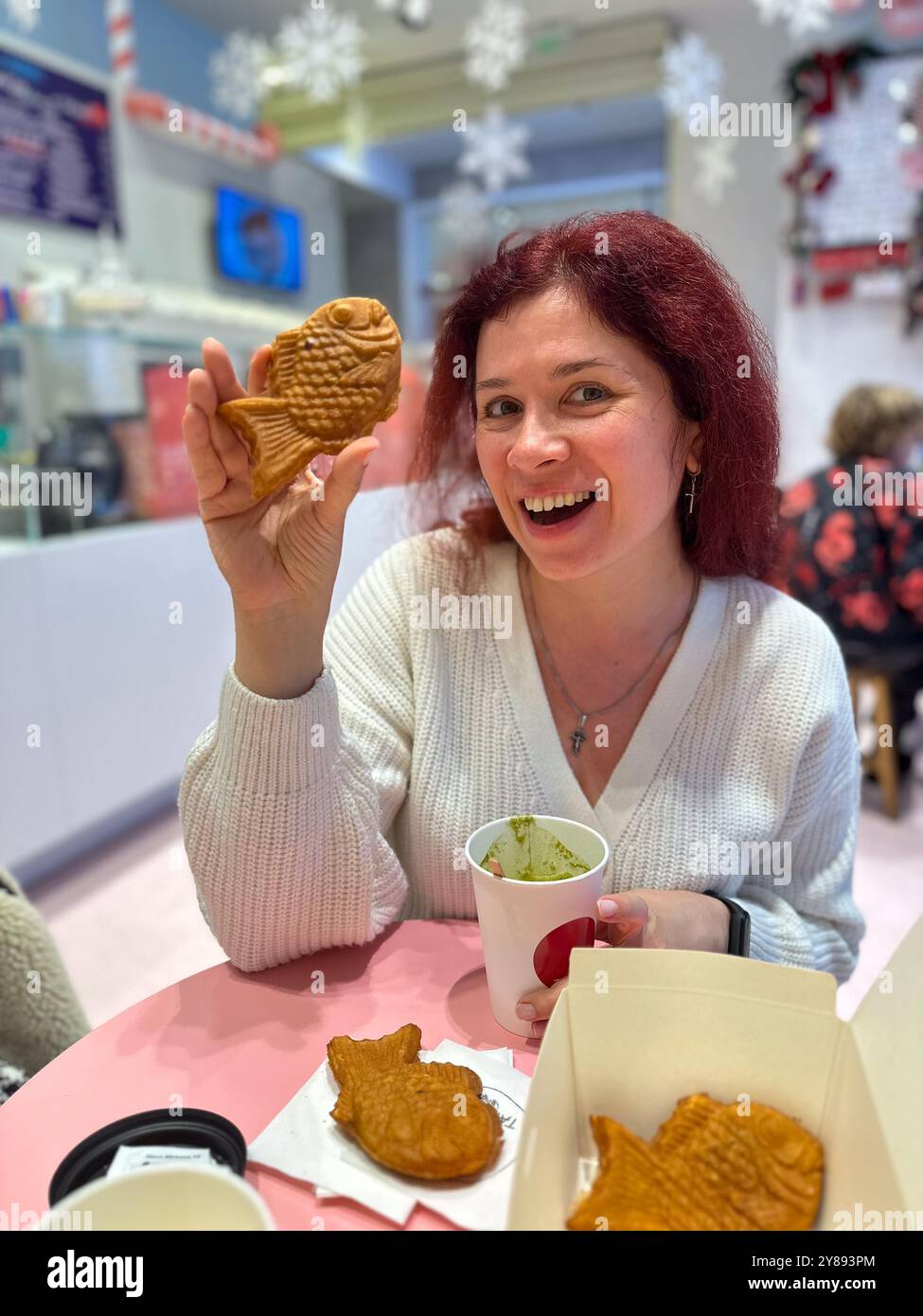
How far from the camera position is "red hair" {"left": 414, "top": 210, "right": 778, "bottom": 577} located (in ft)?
3.71

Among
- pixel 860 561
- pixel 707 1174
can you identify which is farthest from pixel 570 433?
pixel 860 561

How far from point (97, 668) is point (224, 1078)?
2.34 metres

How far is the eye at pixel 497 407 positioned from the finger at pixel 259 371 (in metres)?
0.29

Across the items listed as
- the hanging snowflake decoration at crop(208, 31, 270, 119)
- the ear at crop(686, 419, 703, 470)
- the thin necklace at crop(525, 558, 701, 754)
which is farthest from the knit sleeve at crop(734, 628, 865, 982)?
the hanging snowflake decoration at crop(208, 31, 270, 119)

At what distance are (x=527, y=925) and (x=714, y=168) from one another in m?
5.62

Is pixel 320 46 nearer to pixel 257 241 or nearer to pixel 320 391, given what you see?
pixel 257 241

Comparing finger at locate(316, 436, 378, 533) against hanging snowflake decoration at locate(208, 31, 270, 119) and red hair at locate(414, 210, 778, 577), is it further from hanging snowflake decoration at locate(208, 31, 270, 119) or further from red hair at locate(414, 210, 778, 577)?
hanging snowflake decoration at locate(208, 31, 270, 119)

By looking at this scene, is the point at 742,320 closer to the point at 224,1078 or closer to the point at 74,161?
the point at 224,1078

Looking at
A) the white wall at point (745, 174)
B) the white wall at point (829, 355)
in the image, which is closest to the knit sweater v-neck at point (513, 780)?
the white wall at point (829, 355)

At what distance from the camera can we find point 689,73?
5137 millimetres

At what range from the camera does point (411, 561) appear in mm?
1374

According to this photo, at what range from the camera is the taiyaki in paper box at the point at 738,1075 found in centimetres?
64

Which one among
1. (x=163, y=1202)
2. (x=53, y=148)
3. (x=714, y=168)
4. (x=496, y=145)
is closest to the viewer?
(x=163, y=1202)
